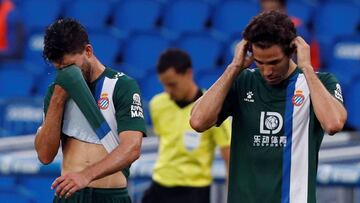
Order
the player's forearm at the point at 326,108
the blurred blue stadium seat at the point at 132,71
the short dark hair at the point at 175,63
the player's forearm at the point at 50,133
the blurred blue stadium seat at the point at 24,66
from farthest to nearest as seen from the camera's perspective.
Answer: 1. the blurred blue stadium seat at the point at 24,66
2. the blurred blue stadium seat at the point at 132,71
3. the short dark hair at the point at 175,63
4. the player's forearm at the point at 50,133
5. the player's forearm at the point at 326,108

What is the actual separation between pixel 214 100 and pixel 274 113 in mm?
278

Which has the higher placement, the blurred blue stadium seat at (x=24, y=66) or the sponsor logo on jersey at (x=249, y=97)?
the blurred blue stadium seat at (x=24, y=66)

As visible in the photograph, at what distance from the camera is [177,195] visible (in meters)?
7.95

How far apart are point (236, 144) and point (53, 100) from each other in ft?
2.83

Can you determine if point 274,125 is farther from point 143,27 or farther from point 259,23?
point 143,27

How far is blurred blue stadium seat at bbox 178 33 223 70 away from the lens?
12148mm

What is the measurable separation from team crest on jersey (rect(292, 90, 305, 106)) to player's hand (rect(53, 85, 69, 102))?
1.03 metres

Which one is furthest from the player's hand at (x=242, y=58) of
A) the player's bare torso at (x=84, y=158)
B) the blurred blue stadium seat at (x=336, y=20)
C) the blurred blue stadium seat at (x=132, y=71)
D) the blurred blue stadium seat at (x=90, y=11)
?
the blurred blue stadium seat at (x=90, y=11)

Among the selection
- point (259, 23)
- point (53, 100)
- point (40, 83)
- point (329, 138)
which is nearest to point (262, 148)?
point (259, 23)

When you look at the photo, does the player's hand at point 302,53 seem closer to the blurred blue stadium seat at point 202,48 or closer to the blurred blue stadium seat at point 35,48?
the blurred blue stadium seat at point 202,48

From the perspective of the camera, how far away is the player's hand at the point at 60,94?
5.32 metres

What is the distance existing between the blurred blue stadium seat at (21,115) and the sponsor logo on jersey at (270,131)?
564 cm

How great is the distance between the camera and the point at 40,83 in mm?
11766

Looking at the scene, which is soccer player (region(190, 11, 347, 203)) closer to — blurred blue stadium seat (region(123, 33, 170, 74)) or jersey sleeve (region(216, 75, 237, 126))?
jersey sleeve (region(216, 75, 237, 126))
